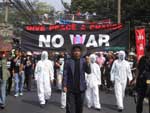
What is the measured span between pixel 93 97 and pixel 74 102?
5.47 metres

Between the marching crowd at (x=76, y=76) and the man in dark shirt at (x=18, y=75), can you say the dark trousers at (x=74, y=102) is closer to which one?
the marching crowd at (x=76, y=76)

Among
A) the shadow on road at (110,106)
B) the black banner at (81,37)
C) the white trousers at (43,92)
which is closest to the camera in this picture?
the shadow on road at (110,106)

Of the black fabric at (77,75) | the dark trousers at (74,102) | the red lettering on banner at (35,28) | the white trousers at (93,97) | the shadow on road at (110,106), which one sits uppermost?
the red lettering on banner at (35,28)

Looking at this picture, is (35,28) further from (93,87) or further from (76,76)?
(76,76)

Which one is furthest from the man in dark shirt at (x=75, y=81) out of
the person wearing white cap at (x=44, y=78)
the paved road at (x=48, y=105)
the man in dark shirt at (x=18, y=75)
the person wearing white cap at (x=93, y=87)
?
the man in dark shirt at (x=18, y=75)

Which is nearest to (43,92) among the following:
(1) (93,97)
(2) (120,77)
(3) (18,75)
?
(1) (93,97)

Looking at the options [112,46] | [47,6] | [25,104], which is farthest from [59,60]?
[47,6]

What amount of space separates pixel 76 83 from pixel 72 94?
0.73 ft

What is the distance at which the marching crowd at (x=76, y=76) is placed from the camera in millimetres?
10281

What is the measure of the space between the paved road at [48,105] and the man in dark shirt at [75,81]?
444cm

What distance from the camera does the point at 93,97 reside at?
51.6 feet

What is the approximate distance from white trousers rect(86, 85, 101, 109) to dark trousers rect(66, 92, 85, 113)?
517 centimetres

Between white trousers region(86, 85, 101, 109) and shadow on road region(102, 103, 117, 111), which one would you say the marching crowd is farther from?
shadow on road region(102, 103, 117, 111)

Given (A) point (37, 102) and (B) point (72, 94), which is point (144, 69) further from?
(A) point (37, 102)
